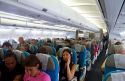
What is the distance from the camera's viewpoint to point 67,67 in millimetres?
4379

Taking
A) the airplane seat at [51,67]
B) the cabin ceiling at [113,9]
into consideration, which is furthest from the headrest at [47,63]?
the cabin ceiling at [113,9]

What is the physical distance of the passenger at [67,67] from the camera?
4.38 metres

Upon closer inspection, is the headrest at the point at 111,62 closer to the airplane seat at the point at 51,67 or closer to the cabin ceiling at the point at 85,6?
the airplane seat at the point at 51,67

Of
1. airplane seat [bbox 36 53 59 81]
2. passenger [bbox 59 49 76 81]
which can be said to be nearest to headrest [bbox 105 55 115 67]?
airplane seat [bbox 36 53 59 81]

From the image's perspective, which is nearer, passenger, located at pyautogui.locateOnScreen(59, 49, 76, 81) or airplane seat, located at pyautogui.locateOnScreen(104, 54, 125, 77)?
airplane seat, located at pyautogui.locateOnScreen(104, 54, 125, 77)

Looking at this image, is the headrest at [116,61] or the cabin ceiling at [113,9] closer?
the headrest at [116,61]

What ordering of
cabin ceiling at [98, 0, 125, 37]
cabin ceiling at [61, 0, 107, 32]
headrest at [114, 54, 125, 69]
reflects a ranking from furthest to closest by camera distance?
cabin ceiling at [61, 0, 107, 32]
cabin ceiling at [98, 0, 125, 37]
headrest at [114, 54, 125, 69]

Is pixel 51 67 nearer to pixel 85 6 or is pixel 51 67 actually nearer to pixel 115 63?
pixel 115 63

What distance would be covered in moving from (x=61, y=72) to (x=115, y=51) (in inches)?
73.4

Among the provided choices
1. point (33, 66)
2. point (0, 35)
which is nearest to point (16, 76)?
point (33, 66)

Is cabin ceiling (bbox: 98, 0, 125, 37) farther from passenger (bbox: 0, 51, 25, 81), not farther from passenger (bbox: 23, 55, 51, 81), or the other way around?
passenger (bbox: 0, 51, 25, 81)

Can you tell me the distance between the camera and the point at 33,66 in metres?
3.06

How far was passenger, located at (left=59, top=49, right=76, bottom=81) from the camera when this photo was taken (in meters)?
4.38

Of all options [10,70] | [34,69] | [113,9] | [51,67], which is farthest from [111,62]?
[113,9]
